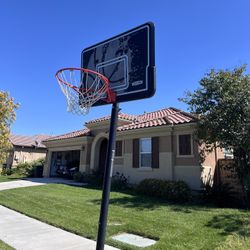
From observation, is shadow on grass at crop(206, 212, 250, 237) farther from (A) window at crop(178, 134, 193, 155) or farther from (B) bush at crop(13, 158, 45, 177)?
(B) bush at crop(13, 158, 45, 177)

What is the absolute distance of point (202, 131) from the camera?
1271 centimetres

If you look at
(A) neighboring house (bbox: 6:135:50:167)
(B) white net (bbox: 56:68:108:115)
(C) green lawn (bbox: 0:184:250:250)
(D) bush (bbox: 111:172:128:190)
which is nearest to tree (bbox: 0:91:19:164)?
(C) green lawn (bbox: 0:184:250:250)

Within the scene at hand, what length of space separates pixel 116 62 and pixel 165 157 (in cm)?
1074

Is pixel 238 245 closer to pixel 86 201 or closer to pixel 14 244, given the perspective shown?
pixel 14 244

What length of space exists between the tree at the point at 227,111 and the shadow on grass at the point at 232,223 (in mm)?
Answer: 3461

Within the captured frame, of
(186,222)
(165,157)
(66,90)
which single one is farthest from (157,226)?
Result: (165,157)

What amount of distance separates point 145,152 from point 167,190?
13.3ft

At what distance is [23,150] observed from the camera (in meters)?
39.7

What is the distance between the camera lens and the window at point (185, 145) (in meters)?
14.9

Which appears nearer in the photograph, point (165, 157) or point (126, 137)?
point (165, 157)

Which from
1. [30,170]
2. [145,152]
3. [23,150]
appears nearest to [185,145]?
[145,152]

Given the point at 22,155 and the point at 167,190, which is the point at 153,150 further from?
the point at 22,155

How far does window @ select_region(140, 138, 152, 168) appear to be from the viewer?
1695 centimetres

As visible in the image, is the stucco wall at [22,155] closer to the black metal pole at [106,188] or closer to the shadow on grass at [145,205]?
the shadow on grass at [145,205]
